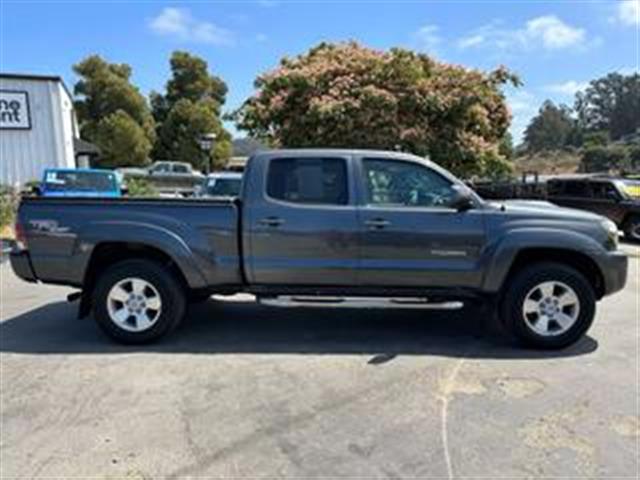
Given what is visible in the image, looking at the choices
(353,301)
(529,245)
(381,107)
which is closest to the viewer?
(529,245)

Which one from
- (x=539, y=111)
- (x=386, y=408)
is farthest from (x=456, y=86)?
(x=539, y=111)

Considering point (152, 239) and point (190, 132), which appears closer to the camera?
point (152, 239)

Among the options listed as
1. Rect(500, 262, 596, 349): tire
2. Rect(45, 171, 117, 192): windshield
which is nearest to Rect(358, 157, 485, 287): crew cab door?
Rect(500, 262, 596, 349): tire

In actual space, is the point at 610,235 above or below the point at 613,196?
above

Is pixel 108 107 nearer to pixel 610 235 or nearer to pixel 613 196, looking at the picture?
pixel 613 196

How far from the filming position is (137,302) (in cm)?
674

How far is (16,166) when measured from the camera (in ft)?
88.9

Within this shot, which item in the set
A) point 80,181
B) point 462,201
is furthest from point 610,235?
point 80,181

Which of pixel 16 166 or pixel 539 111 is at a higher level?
pixel 539 111

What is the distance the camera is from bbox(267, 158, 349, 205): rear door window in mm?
6703

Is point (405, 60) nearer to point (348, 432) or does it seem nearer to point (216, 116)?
point (348, 432)

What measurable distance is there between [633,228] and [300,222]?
12.6 metres

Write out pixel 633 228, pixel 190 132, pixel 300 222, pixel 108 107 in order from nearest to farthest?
pixel 300 222, pixel 633 228, pixel 108 107, pixel 190 132

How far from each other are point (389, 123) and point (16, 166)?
16536mm
